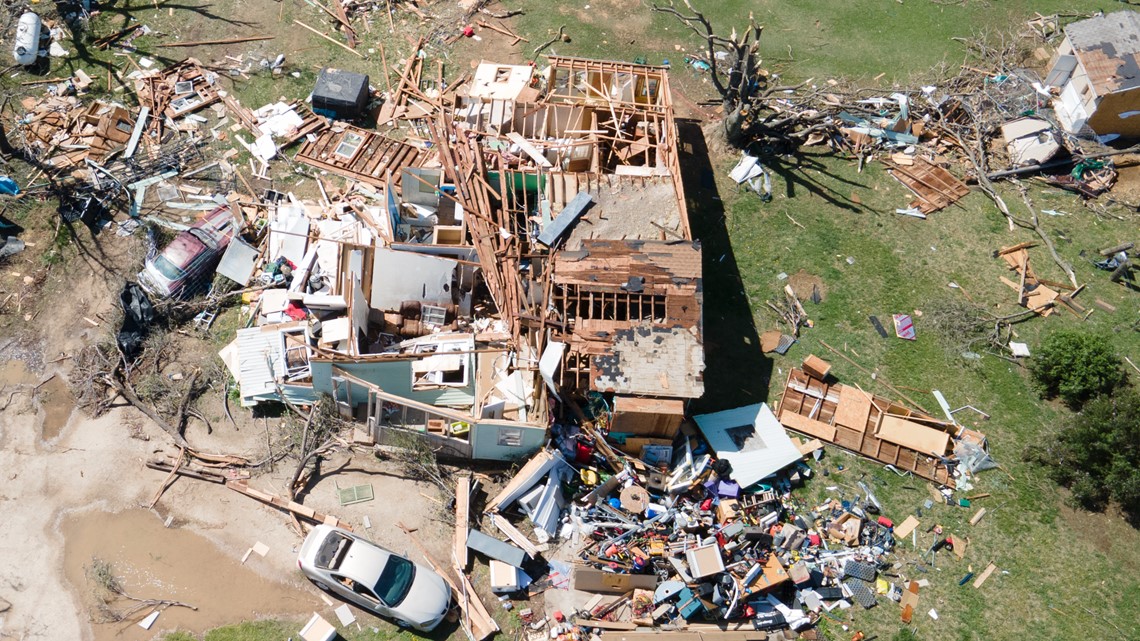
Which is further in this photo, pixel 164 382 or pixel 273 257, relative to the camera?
pixel 273 257

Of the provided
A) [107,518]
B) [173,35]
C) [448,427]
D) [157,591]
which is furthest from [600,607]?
[173,35]

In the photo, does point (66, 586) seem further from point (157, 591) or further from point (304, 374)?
point (304, 374)

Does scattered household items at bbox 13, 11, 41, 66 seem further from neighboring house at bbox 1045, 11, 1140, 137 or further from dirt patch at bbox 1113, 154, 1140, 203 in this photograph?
dirt patch at bbox 1113, 154, 1140, 203

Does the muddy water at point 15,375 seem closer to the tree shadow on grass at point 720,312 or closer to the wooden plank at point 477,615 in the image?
the wooden plank at point 477,615

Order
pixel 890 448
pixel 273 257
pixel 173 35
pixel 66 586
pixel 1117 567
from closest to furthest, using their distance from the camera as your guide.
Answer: pixel 66 586, pixel 1117 567, pixel 890 448, pixel 273 257, pixel 173 35

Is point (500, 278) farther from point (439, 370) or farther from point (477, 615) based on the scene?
point (477, 615)

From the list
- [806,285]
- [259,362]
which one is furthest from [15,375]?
[806,285]
